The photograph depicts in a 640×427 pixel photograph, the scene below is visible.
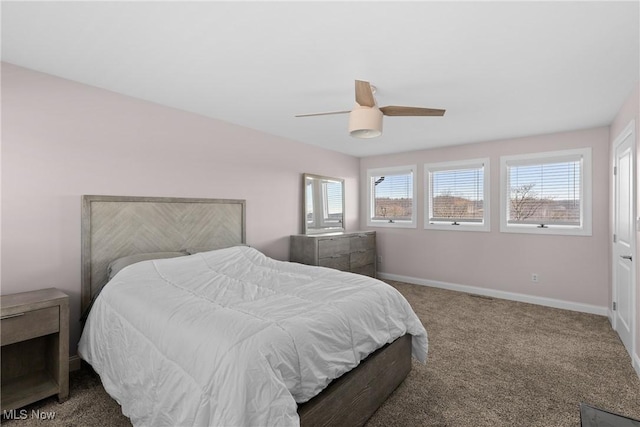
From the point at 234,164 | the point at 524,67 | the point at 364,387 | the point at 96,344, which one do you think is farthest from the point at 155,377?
the point at 524,67

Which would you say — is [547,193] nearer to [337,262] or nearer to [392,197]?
[392,197]

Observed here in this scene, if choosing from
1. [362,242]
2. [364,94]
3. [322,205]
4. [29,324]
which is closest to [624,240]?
[364,94]

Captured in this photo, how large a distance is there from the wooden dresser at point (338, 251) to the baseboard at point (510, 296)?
721 millimetres

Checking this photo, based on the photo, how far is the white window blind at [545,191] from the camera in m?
4.12

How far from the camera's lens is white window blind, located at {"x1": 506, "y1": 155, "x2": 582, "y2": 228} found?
412cm

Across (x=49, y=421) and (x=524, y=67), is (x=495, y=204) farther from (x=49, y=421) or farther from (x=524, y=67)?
(x=49, y=421)

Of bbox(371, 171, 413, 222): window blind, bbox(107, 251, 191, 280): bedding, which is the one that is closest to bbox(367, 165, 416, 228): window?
bbox(371, 171, 413, 222): window blind

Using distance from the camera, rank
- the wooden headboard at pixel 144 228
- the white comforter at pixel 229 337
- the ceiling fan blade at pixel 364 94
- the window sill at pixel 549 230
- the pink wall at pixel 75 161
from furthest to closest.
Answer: the window sill at pixel 549 230 < the wooden headboard at pixel 144 228 < the pink wall at pixel 75 161 < the ceiling fan blade at pixel 364 94 < the white comforter at pixel 229 337

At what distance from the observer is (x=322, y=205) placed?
203 inches

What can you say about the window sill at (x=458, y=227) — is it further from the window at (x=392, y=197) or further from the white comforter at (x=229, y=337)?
the white comforter at (x=229, y=337)

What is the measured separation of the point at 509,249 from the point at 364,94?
368 centimetres

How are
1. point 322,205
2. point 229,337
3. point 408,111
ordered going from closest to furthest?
point 229,337, point 408,111, point 322,205

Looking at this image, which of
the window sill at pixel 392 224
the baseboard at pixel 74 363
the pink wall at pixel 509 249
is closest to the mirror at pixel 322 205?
the window sill at pixel 392 224

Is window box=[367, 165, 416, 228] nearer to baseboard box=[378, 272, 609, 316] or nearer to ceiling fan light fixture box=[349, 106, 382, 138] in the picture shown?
baseboard box=[378, 272, 609, 316]
